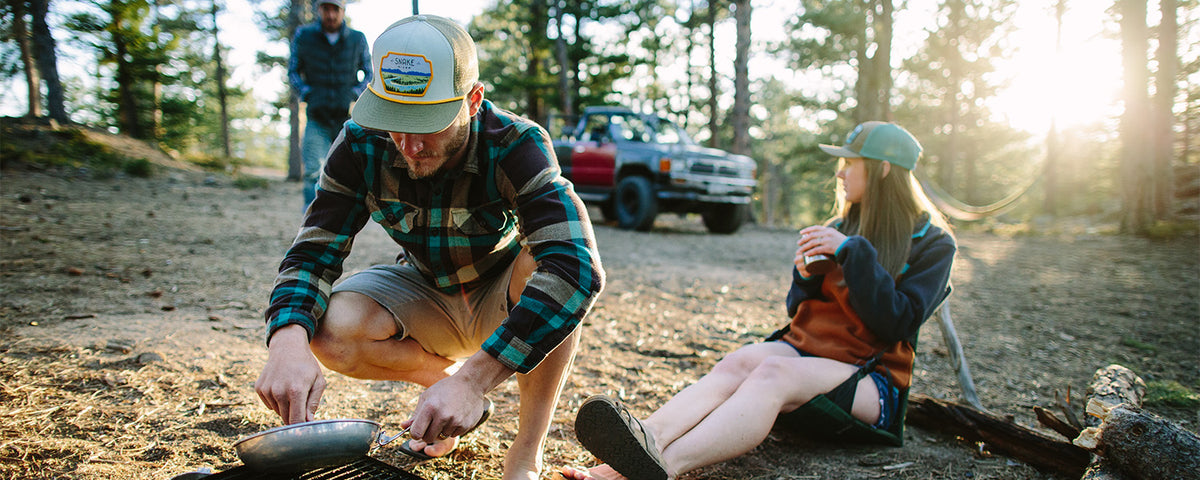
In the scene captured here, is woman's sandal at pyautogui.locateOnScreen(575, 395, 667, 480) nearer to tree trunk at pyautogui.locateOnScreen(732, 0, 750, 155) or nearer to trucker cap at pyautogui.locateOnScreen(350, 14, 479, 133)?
trucker cap at pyautogui.locateOnScreen(350, 14, 479, 133)

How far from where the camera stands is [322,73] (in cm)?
495

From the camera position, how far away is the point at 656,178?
8867 millimetres

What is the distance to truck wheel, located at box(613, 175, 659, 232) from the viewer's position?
348 inches

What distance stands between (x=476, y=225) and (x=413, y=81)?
0.48m

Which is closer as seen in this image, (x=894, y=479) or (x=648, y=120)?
(x=894, y=479)

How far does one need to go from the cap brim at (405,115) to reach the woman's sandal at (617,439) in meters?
0.78

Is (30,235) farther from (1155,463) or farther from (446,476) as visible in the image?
(1155,463)

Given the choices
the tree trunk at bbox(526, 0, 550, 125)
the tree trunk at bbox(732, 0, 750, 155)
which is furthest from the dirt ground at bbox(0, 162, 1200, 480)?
the tree trunk at bbox(526, 0, 550, 125)

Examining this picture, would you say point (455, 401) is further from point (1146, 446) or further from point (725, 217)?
point (725, 217)

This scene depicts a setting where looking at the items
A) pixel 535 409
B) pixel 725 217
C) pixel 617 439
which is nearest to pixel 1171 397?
pixel 617 439

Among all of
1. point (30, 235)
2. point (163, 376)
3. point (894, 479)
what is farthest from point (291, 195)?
point (894, 479)

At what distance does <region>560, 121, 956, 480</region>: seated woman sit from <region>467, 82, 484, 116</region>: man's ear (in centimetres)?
81

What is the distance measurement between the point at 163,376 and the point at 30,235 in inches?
136

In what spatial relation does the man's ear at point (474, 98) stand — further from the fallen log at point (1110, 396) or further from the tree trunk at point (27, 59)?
the tree trunk at point (27, 59)
